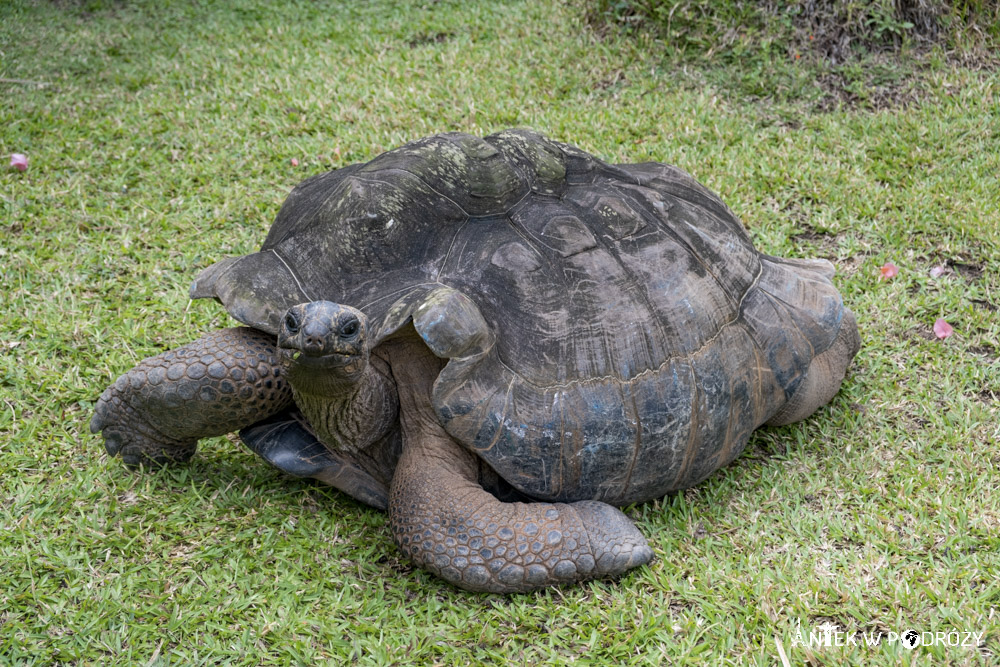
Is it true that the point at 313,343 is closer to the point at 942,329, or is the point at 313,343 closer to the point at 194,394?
the point at 194,394

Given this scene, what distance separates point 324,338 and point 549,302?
73cm

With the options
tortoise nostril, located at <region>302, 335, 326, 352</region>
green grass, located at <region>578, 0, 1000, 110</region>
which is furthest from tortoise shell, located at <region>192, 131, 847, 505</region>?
green grass, located at <region>578, 0, 1000, 110</region>

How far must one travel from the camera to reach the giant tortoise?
2668 millimetres

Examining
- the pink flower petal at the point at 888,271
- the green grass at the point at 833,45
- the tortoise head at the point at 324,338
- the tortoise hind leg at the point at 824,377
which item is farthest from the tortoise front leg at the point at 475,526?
the green grass at the point at 833,45

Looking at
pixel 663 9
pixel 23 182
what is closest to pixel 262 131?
pixel 23 182

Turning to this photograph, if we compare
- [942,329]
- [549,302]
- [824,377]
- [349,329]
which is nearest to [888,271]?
[942,329]

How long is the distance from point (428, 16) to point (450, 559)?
558cm

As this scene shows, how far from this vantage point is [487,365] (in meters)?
2.70

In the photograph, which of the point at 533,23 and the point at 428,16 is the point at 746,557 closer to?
the point at 533,23

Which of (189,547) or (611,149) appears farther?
(611,149)

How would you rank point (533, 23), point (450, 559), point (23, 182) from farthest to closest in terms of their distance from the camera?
1. point (533, 23)
2. point (23, 182)
3. point (450, 559)

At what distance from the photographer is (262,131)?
5.48 meters

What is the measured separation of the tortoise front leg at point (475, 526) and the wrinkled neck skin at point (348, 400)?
7 centimetres

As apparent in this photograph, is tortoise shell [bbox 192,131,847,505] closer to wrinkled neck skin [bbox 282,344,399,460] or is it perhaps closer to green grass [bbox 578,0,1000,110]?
wrinkled neck skin [bbox 282,344,399,460]
